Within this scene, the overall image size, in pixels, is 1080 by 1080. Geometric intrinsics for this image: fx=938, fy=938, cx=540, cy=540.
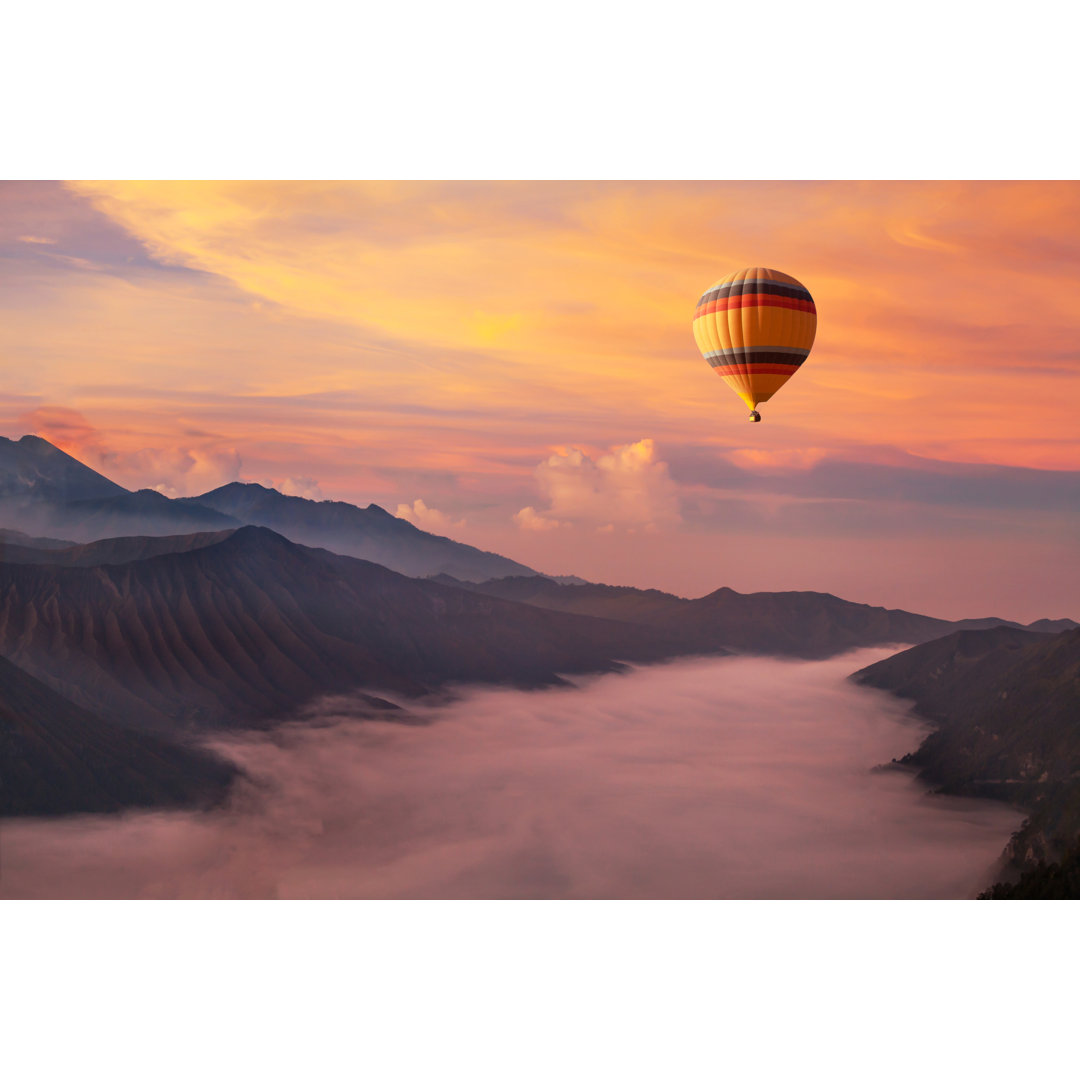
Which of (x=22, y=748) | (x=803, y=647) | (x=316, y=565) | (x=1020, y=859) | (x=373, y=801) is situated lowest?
(x=1020, y=859)

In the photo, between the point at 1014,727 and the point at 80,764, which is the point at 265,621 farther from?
the point at 1014,727

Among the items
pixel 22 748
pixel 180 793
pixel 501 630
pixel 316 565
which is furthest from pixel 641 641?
pixel 22 748

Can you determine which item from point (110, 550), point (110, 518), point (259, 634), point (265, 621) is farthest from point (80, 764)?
point (110, 518)

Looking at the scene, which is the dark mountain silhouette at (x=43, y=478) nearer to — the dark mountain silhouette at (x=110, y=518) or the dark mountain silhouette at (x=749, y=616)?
the dark mountain silhouette at (x=110, y=518)

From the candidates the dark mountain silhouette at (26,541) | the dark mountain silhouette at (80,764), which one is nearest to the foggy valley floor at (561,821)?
the dark mountain silhouette at (80,764)

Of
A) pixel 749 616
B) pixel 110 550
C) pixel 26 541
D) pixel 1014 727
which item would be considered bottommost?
pixel 1014 727

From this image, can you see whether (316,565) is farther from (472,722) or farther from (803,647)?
(803,647)

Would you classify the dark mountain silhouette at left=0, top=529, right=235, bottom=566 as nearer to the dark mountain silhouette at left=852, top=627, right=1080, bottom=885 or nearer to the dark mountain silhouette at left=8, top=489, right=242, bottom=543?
the dark mountain silhouette at left=8, top=489, right=242, bottom=543
